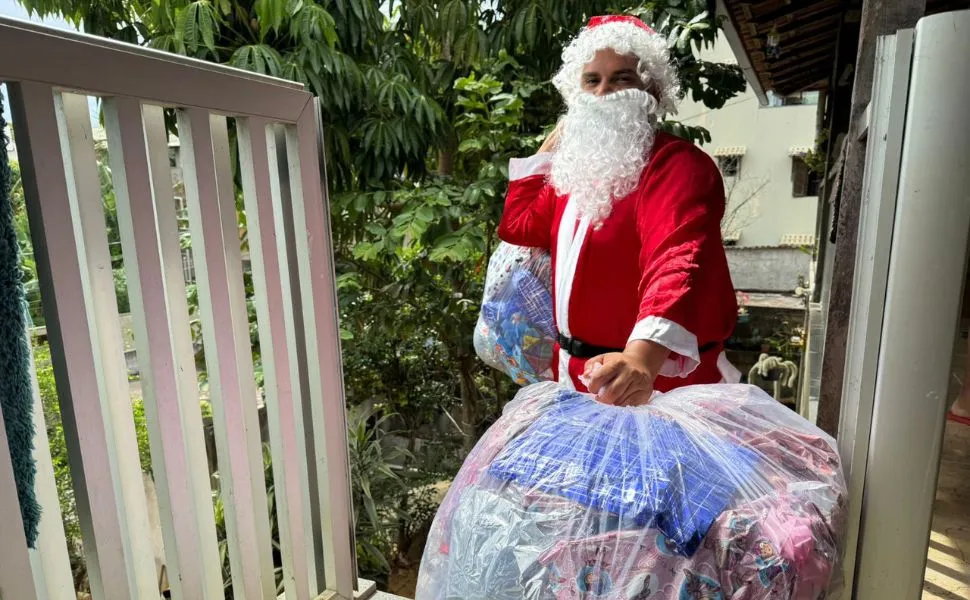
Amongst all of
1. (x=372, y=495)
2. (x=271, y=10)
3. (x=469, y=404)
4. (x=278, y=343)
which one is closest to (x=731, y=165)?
(x=469, y=404)

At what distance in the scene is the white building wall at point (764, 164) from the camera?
11.1m

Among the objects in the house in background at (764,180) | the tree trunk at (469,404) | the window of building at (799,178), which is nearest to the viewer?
the tree trunk at (469,404)

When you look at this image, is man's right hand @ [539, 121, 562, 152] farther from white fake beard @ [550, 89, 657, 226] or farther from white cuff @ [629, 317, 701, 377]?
white cuff @ [629, 317, 701, 377]

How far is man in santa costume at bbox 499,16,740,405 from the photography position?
3.41 ft

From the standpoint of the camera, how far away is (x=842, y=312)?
1484mm

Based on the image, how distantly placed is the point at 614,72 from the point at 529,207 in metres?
0.37

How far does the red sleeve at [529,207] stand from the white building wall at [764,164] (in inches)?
412

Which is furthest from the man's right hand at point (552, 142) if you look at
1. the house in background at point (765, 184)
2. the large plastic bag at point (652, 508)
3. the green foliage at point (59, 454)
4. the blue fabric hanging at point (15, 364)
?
the house in background at point (765, 184)

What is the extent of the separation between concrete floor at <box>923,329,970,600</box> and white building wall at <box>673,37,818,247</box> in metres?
9.36

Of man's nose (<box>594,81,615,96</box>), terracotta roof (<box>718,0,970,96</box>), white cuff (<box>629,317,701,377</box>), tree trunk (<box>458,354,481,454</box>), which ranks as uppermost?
terracotta roof (<box>718,0,970,96</box>)

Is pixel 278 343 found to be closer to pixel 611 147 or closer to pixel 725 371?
pixel 611 147

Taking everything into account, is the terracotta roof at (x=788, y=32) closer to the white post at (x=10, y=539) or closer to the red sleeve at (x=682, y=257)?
the red sleeve at (x=682, y=257)

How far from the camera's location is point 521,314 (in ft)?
4.64

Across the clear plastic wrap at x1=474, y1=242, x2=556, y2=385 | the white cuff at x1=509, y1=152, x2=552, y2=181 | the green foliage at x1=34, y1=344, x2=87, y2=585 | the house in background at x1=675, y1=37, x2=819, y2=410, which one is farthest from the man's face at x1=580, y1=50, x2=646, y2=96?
the house in background at x1=675, y1=37, x2=819, y2=410
